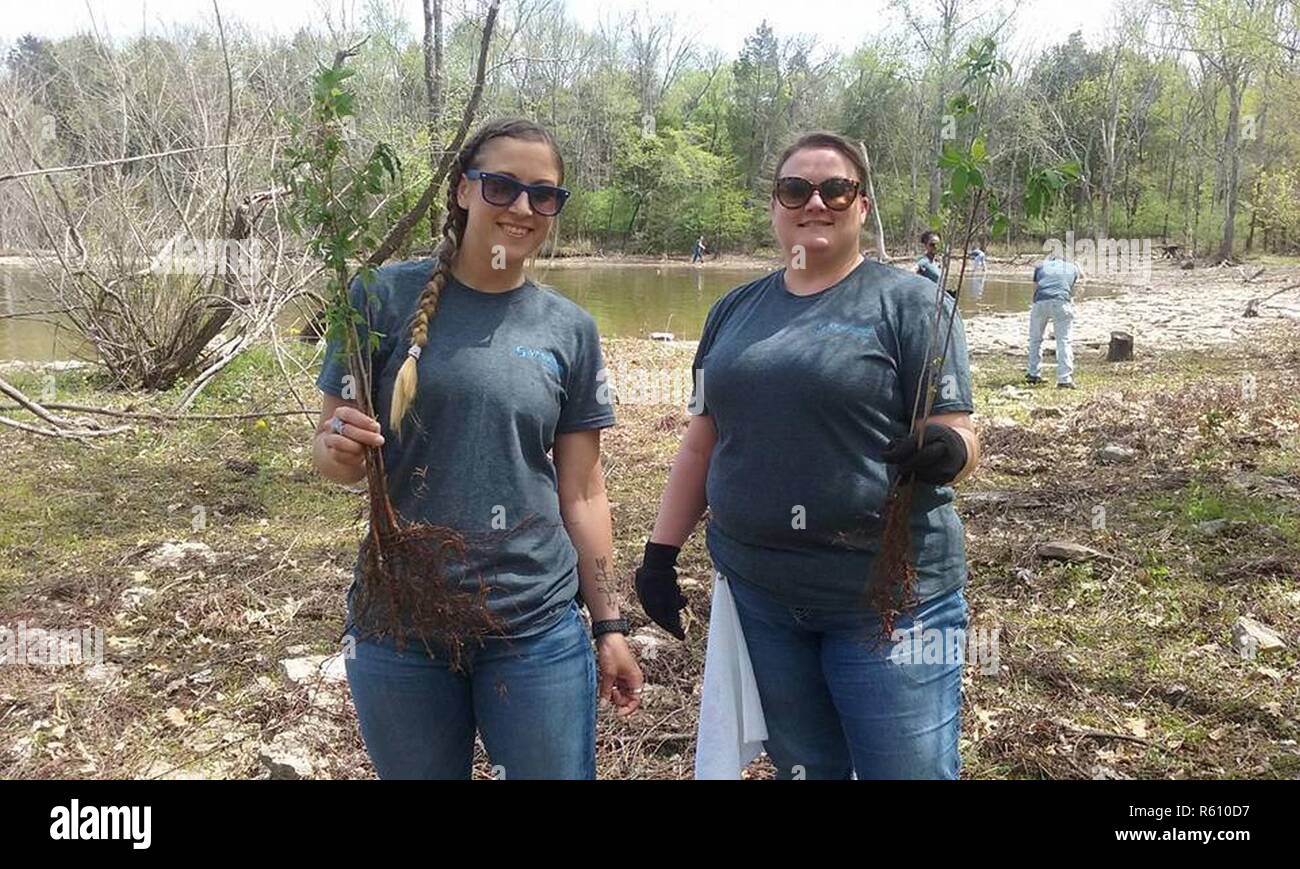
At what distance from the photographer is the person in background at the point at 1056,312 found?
406 inches

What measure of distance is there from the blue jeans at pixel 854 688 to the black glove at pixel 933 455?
0.30 m

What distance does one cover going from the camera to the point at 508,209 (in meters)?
1.94

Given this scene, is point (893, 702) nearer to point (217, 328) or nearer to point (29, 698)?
point (29, 698)

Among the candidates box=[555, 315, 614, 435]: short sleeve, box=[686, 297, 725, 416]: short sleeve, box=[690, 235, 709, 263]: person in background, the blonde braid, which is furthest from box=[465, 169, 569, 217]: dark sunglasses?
box=[690, 235, 709, 263]: person in background

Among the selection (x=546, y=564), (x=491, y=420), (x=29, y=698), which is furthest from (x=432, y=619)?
(x=29, y=698)

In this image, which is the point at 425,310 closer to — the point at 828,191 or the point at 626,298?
the point at 828,191

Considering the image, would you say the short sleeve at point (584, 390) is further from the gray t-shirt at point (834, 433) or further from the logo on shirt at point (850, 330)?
the logo on shirt at point (850, 330)

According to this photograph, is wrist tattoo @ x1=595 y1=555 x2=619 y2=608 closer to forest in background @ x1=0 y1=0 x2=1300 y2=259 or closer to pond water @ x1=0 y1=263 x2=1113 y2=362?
forest in background @ x1=0 y1=0 x2=1300 y2=259

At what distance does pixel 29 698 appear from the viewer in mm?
3697

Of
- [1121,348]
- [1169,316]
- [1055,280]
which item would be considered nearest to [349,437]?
[1055,280]

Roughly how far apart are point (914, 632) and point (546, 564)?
81cm

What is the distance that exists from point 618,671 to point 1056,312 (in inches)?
378

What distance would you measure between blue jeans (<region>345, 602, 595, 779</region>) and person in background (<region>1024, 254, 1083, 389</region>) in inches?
383

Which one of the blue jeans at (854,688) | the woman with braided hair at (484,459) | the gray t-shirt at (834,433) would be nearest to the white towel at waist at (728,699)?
the blue jeans at (854,688)
